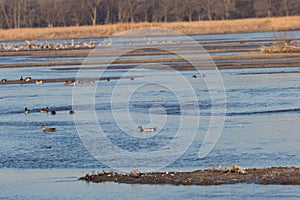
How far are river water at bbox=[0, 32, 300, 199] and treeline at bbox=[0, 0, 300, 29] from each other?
68.8m

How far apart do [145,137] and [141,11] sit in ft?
282


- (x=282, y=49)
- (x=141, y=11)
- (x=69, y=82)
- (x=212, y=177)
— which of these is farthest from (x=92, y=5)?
(x=212, y=177)

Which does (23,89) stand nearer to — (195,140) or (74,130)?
(74,130)

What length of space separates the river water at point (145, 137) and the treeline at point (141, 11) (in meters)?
68.8

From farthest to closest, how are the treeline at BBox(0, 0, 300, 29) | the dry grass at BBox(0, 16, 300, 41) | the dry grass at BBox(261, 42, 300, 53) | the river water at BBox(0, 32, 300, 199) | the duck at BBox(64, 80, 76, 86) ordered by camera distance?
1. the treeline at BBox(0, 0, 300, 29)
2. the dry grass at BBox(0, 16, 300, 41)
3. the dry grass at BBox(261, 42, 300, 53)
4. the duck at BBox(64, 80, 76, 86)
5. the river water at BBox(0, 32, 300, 199)

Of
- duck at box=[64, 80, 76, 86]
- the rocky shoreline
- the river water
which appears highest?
the rocky shoreline

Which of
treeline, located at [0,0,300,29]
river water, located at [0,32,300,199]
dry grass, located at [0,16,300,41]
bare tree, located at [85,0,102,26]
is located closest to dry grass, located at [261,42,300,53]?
river water, located at [0,32,300,199]

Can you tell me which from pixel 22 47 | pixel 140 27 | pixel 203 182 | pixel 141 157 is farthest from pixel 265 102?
pixel 140 27

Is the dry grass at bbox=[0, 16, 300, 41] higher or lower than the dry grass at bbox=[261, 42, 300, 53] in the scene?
lower

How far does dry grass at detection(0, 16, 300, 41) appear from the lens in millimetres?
75250

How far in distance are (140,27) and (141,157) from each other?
212ft

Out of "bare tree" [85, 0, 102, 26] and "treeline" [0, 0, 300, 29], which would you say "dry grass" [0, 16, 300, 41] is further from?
"bare tree" [85, 0, 102, 26]

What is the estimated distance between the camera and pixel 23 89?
29.3 m

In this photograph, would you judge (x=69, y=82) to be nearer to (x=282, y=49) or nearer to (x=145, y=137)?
(x=145, y=137)
